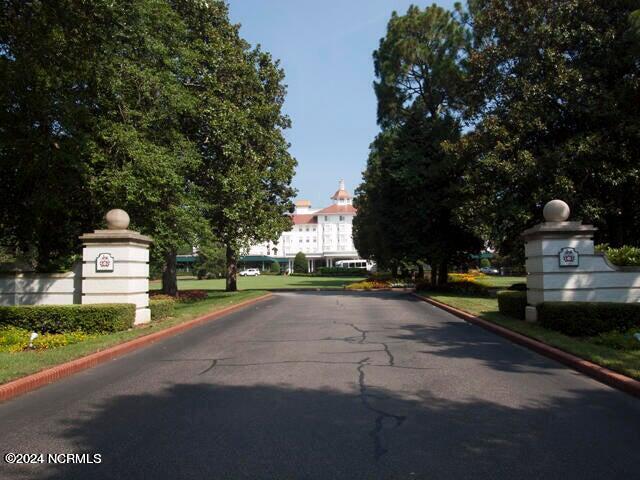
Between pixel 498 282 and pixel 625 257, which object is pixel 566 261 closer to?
pixel 625 257

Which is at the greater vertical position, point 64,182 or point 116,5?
point 116,5

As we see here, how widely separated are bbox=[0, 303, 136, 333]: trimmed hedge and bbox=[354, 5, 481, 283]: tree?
18.8m

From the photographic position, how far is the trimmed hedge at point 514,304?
13.7 meters

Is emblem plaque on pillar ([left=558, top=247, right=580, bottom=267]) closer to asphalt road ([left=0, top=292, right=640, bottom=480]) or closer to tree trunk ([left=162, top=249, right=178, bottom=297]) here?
asphalt road ([left=0, top=292, right=640, bottom=480])

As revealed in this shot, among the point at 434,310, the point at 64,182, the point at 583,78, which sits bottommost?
the point at 434,310

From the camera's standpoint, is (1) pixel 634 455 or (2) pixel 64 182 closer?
(1) pixel 634 455

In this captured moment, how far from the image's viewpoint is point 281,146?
3153 cm

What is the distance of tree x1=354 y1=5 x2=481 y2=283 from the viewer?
28.9m

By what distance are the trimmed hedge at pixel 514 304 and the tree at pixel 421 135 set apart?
12155mm

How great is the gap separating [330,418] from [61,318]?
8687 millimetres

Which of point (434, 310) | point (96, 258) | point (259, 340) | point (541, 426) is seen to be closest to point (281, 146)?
point (434, 310)

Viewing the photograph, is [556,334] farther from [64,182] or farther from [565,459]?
[64,182]

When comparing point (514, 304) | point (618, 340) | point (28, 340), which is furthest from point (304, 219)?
point (618, 340)

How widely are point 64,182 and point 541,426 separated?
→ 14.0 m
